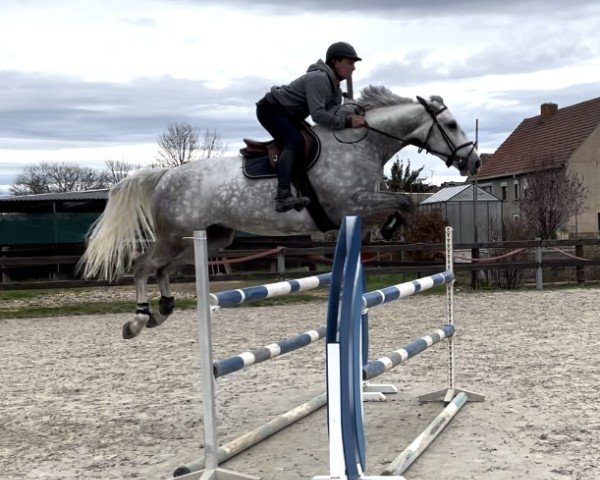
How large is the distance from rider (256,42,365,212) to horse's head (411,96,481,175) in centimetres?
50

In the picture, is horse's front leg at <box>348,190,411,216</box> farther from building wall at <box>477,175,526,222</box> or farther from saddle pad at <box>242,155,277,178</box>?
building wall at <box>477,175,526,222</box>

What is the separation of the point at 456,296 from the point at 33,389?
9.13 meters

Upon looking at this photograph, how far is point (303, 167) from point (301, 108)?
0.37 m

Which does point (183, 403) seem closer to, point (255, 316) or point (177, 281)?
point (255, 316)

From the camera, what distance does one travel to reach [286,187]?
4656mm

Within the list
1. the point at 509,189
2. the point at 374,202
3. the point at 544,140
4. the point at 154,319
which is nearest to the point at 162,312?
the point at 154,319

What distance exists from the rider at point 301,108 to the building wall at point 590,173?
34.3m

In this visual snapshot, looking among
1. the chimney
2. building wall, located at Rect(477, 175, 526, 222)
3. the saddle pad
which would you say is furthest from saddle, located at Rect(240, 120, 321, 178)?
the chimney

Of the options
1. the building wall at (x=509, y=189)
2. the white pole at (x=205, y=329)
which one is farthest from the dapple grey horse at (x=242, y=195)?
the building wall at (x=509, y=189)

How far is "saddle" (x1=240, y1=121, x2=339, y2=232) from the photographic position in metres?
4.77

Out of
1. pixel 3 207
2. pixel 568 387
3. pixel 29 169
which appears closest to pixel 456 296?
pixel 568 387

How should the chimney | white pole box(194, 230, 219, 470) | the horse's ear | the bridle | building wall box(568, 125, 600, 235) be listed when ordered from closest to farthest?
white pole box(194, 230, 219, 470)
the bridle
the horse's ear
building wall box(568, 125, 600, 235)
the chimney

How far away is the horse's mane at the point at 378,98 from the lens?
5180 millimetres

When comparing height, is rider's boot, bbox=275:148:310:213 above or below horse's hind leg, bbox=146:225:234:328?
above
